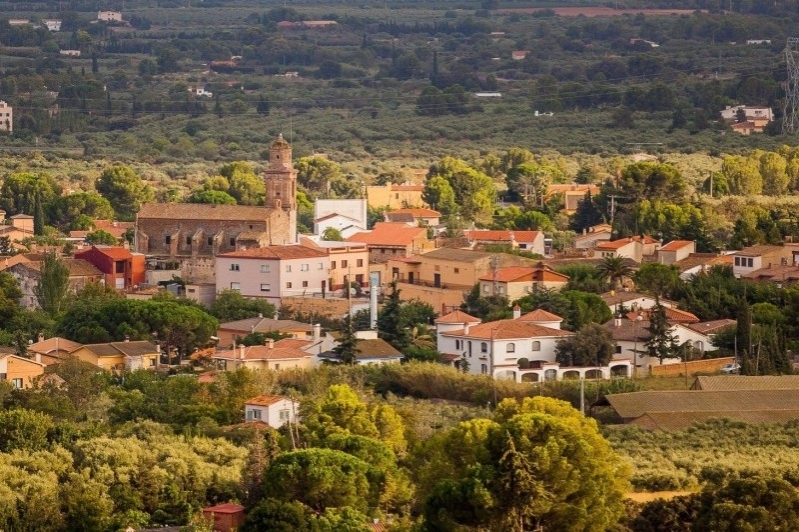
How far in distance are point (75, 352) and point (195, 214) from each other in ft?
43.1

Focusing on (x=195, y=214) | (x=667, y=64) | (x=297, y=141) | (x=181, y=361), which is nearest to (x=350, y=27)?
(x=667, y=64)

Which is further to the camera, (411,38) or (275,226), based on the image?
(411,38)

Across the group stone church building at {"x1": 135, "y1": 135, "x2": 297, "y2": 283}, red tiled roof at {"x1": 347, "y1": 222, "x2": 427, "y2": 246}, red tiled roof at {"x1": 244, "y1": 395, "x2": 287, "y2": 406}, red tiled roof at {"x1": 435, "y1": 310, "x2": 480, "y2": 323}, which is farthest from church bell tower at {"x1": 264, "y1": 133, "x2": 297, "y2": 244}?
red tiled roof at {"x1": 244, "y1": 395, "x2": 287, "y2": 406}

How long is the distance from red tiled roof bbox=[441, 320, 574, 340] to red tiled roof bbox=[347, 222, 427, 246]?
37.4 feet

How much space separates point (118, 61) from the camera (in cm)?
14888

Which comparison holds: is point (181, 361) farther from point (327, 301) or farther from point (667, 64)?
point (667, 64)

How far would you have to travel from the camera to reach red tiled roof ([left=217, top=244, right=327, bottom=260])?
50469 mm

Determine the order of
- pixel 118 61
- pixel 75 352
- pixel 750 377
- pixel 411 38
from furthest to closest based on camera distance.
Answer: pixel 411 38 < pixel 118 61 < pixel 75 352 < pixel 750 377

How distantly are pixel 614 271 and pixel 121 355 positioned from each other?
1098 centimetres

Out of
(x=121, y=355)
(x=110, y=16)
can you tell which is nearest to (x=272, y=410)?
(x=121, y=355)

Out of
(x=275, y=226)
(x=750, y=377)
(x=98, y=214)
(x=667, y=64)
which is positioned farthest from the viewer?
(x=667, y=64)

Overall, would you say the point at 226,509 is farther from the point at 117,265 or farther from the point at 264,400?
the point at 117,265

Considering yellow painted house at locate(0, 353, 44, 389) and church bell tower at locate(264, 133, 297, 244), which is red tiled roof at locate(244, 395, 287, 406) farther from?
church bell tower at locate(264, 133, 297, 244)

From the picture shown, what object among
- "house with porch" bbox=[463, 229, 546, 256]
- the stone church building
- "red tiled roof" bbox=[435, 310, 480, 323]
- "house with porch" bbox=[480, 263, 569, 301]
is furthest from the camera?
"house with porch" bbox=[463, 229, 546, 256]
